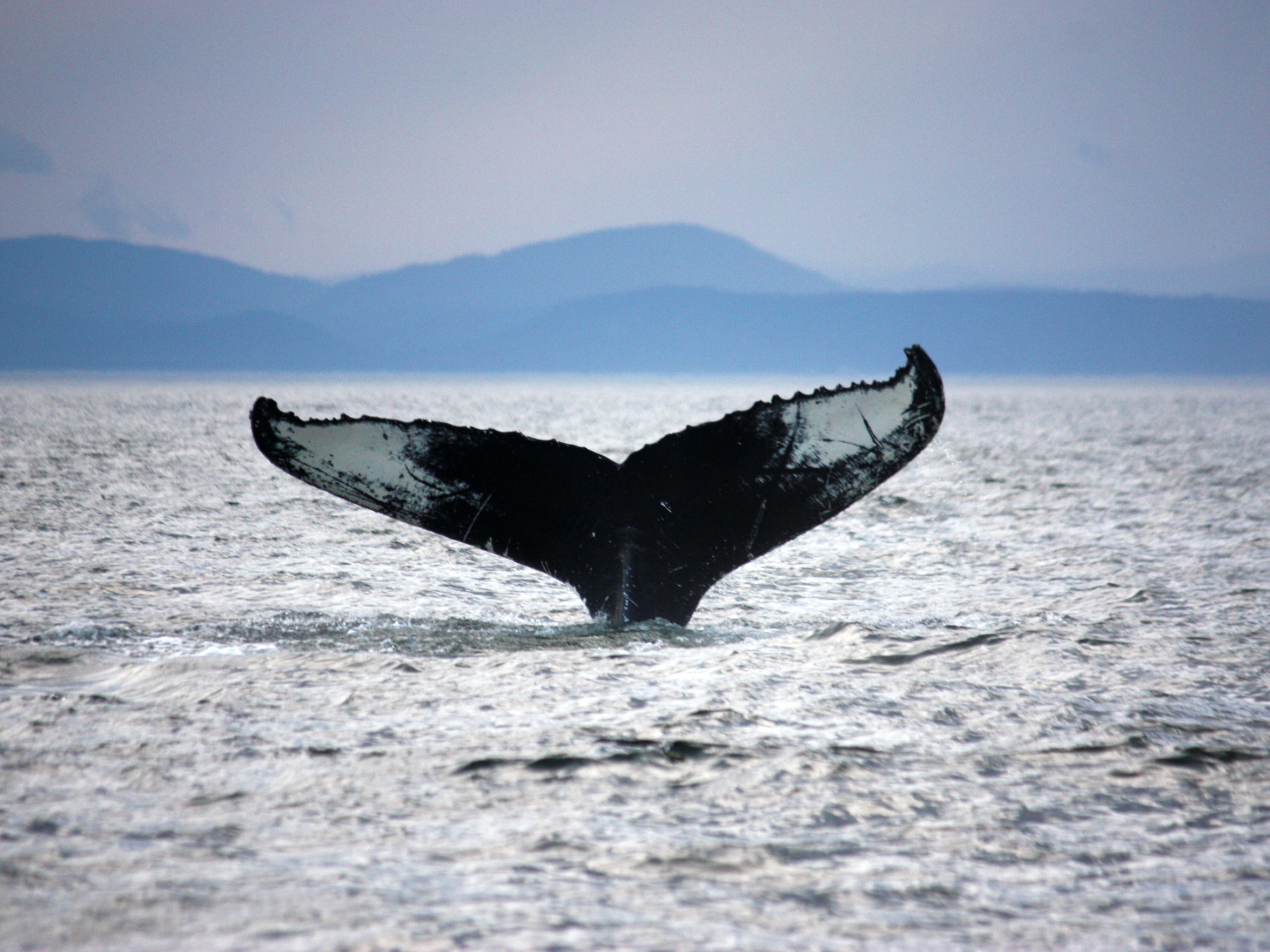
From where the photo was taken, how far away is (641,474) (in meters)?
5.29

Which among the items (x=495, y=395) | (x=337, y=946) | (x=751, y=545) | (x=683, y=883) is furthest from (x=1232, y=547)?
(x=495, y=395)

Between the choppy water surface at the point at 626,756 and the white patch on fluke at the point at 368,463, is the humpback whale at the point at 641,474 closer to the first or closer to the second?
the white patch on fluke at the point at 368,463

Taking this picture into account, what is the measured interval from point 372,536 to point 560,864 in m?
7.14

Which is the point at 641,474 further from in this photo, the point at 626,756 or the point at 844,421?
the point at 626,756

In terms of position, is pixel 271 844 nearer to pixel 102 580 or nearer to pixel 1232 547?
pixel 102 580

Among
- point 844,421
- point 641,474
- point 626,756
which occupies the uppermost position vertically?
point 844,421

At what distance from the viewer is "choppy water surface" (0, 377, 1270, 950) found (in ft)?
8.21

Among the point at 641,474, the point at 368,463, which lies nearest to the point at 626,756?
the point at 641,474

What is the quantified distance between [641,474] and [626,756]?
1888 millimetres

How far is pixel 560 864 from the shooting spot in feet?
9.05

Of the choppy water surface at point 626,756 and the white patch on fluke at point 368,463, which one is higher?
the white patch on fluke at point 368,463

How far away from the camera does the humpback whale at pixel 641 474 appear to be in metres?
4.99

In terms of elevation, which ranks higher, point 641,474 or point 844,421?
point 844,421

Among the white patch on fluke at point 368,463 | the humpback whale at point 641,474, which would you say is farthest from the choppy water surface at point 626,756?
the white patch on fluke at point 368,463
